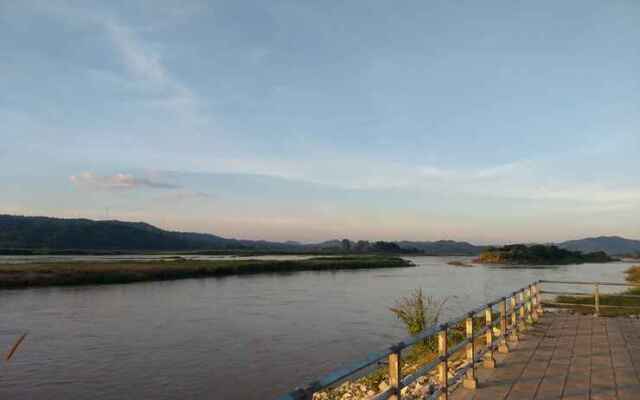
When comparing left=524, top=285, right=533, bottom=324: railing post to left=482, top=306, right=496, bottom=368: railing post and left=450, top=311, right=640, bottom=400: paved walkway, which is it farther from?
left=482, top=306, right=496, bottom=368: railing post

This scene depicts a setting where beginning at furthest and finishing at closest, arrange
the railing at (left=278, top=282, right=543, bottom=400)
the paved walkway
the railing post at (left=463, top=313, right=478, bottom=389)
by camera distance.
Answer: the railing post at (left=463, top=313, right=478, bottom=389) → the paved walkway → the railing at (left=278, top=282, right=543, bottom=400)

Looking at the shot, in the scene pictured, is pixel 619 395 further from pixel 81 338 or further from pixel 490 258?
pixel 490 258

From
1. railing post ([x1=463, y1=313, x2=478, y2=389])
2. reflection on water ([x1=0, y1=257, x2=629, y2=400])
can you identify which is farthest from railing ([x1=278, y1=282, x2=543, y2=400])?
reflection on water ([x1=0, y1=257, x2=629, y2=400])

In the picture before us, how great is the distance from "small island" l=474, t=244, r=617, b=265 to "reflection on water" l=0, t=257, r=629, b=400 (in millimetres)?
83101

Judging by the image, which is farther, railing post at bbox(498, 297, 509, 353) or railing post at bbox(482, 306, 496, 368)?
railing post at bbox(498, 297, 509, 353)

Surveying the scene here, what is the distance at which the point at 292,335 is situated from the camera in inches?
854

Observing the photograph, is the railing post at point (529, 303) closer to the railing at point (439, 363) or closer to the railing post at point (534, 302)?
the railing post at point (534, 302)

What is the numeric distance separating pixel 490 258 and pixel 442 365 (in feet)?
390

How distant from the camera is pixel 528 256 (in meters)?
114

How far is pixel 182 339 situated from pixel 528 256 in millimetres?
109067

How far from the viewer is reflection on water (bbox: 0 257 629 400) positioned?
1485 centimetres

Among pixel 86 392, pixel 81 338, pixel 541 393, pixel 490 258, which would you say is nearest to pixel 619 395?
pixel 541 393

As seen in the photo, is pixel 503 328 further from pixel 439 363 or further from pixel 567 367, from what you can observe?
pixel 439 363

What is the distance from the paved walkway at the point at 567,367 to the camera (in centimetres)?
760
